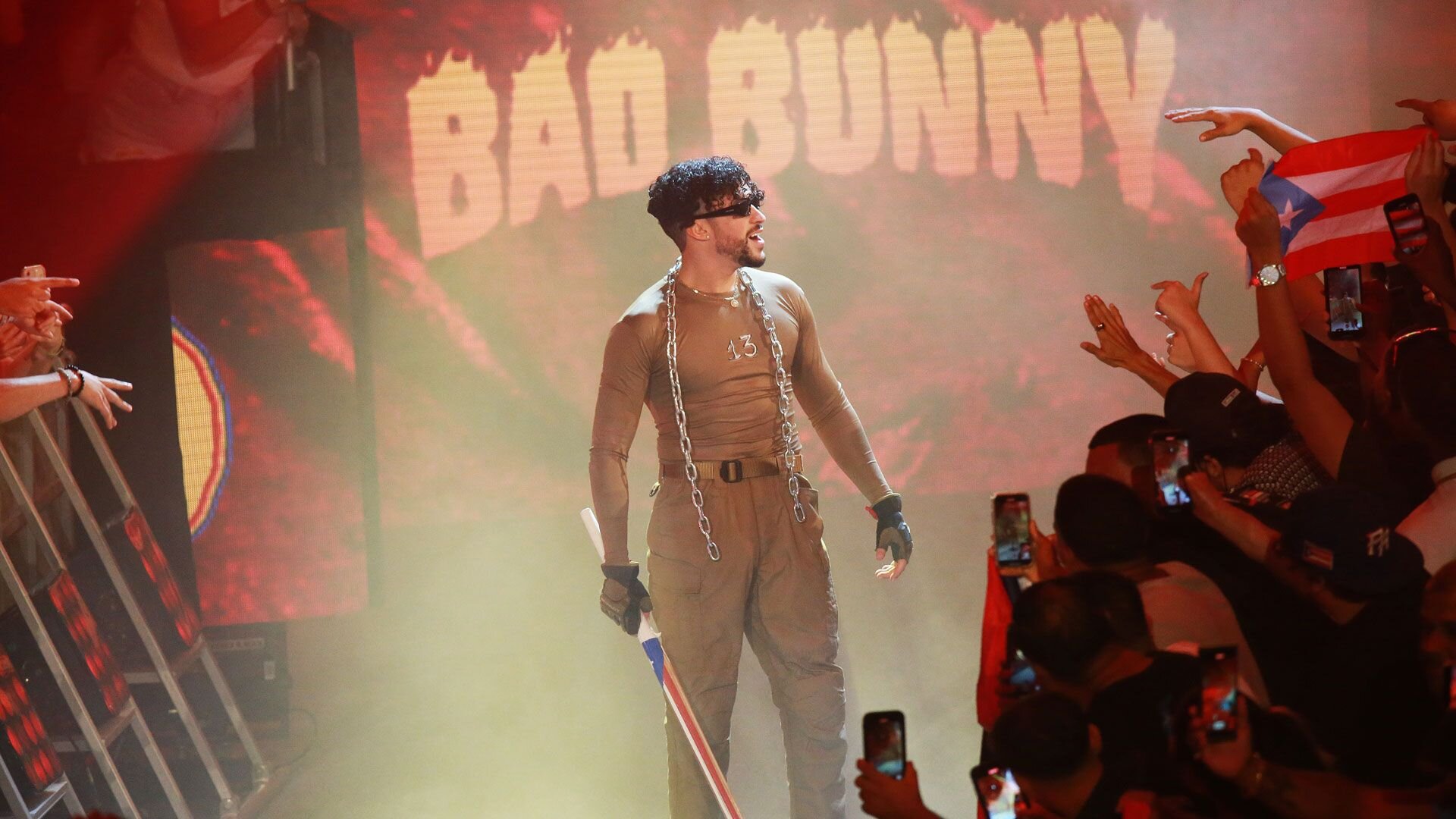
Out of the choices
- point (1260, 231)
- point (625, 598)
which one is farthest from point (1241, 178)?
point (625, 598)

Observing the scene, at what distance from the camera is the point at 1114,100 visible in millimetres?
4199

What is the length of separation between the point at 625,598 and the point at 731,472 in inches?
17.3

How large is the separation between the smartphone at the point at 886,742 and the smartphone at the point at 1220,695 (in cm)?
45

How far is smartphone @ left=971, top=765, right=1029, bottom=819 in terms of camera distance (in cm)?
196

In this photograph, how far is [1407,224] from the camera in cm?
238

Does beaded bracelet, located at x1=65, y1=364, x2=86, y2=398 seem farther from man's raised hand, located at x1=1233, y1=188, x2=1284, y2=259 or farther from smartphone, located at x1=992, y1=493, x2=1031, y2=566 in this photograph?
man's raised hand, located at x1=1233, y1=188, x2=1284, y2=259

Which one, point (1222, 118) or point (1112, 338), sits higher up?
point (1222, 118)

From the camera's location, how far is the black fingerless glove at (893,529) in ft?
11.2

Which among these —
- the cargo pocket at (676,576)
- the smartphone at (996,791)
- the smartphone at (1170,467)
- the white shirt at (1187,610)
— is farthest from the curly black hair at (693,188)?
the smartphone at (996,791)

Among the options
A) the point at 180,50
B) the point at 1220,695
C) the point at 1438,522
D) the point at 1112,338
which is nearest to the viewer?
the point at 1220,695

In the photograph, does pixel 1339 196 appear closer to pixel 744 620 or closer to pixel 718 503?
pixel 718 503

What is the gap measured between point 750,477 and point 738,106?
58.6 inches

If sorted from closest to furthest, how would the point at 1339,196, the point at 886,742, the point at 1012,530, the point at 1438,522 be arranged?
Answer: the point at 886,742
the point at 1438,522
the point at 1012,530
the point at 1339,196

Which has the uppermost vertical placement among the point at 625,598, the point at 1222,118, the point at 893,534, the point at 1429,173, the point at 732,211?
the point at 1222,118
